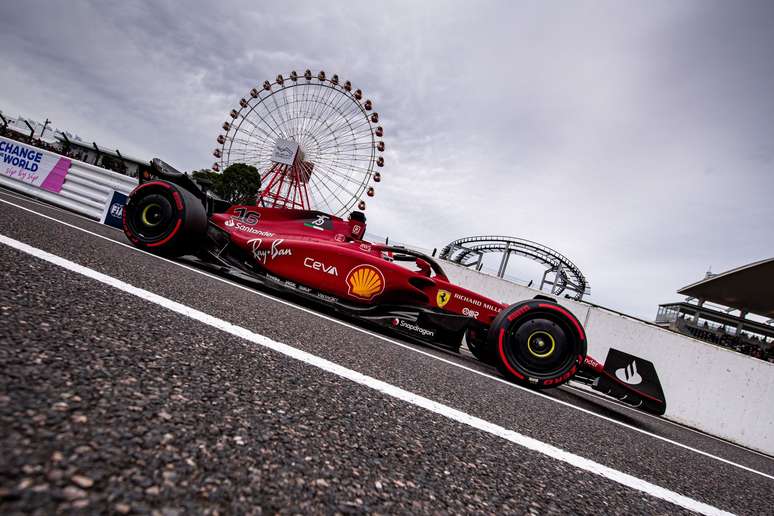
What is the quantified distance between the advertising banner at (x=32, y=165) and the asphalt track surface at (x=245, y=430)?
766 centimetres

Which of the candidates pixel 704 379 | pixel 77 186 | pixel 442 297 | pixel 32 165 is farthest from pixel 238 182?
pixel 704 379

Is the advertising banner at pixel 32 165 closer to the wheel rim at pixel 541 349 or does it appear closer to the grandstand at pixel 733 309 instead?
the wheel rim at pixel 541 349

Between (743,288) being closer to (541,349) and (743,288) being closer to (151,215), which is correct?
(541,349)

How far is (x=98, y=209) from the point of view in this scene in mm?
7484

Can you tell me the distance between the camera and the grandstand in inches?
970

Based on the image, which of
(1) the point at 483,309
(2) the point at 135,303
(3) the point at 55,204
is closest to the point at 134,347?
(2) the point at 135,303

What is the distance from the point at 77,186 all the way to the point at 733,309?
147ft

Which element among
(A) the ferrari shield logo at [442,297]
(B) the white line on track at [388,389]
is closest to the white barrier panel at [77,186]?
(B) the white line on track at [388,389]

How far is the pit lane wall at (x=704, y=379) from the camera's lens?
18.8 ft

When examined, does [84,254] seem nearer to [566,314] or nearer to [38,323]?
[38,323]

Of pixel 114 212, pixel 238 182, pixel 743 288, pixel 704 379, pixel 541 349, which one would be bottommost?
pixel 114 212

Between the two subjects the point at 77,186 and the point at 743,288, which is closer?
the point at 77,186

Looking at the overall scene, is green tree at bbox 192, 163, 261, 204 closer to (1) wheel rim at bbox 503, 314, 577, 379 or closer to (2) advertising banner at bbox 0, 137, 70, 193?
(2) advertising banner at bbox 0, 137, 70, 193

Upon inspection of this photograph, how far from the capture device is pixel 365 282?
13.7 feet
